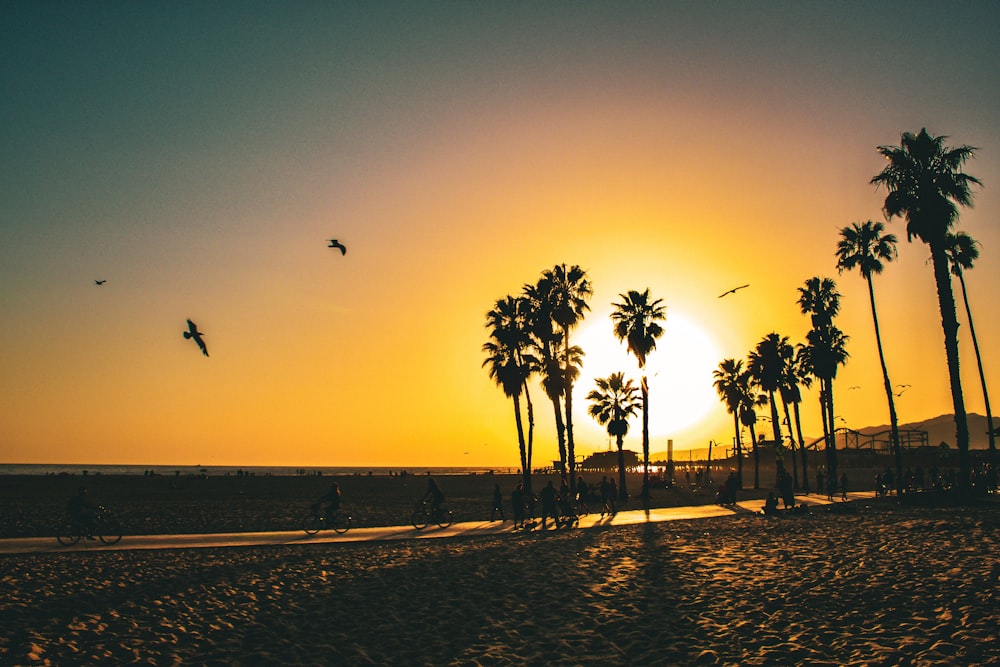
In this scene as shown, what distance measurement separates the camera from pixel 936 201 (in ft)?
101

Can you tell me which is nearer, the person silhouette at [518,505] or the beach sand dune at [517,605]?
the beach sand dune at [517,605]

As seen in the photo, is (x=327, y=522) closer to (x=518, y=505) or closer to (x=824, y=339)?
(x=518, y=505)

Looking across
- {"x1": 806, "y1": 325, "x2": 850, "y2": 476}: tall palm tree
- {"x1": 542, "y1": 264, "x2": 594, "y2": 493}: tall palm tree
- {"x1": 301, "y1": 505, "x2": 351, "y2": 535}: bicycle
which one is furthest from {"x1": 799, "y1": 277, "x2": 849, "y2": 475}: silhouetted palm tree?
{"x1": 301, "y1": 505, "x2": 351, "y2": 535}: bicycle

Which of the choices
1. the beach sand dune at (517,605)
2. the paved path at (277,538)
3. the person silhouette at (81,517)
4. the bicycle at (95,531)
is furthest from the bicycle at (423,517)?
the person silhouette at (81,517)

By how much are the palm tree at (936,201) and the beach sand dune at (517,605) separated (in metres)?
12.9

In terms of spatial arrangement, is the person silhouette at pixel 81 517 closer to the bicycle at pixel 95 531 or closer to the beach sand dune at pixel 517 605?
the bicycle at pixel 95 531

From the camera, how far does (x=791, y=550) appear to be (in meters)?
18.2

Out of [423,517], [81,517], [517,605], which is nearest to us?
[517,605]

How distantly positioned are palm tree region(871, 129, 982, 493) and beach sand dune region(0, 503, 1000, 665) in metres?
12.9

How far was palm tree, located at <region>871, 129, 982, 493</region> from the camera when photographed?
2973 cm

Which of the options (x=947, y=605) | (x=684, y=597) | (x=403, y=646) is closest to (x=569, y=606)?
(x=684, y=597)

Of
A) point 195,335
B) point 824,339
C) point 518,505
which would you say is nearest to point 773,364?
point 824,339

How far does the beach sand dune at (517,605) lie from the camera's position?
408 inches

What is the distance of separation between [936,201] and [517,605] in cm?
2872
